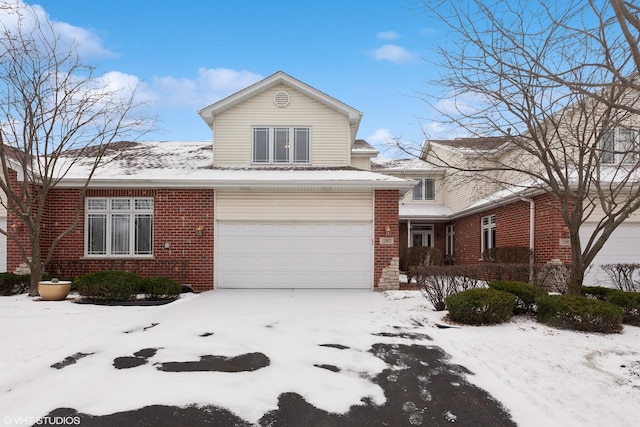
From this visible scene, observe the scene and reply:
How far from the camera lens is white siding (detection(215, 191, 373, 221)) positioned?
1130 centimetres

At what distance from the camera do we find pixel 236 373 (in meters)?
4.35

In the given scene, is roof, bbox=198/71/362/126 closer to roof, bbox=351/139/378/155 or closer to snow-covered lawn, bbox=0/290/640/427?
roof, bbox=351/139/378/155

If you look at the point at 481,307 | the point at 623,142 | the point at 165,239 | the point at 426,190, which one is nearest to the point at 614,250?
the point at 623,142

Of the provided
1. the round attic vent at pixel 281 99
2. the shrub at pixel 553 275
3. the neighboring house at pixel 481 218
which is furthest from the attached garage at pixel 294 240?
the shrub at pixel 553 275

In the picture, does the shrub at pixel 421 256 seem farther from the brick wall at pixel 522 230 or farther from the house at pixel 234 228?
the house at pixel 234 228

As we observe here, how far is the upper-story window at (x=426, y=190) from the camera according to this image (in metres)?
21.2

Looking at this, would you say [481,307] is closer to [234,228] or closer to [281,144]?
[234,228]

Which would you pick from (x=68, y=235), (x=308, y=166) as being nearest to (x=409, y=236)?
(x=308, y=166)

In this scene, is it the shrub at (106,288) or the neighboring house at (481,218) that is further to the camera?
the neighboring house at (481,218)

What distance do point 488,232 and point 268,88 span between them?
11121mm

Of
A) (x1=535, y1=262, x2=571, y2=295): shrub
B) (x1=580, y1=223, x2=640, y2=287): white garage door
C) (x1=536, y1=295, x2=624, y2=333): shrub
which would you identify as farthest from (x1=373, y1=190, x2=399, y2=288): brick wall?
(x1=580, y1=223, x2=640, y2=287): white garage door

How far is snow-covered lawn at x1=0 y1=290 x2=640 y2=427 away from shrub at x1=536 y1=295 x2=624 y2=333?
0.80 ft

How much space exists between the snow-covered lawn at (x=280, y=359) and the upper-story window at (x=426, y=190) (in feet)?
45.3

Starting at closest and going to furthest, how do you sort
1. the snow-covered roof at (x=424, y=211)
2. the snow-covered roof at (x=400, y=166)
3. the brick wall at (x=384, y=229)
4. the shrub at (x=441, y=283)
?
the shrub at (x=441, y=283) < the brick wall at (x=384, y=229) < the snow-covered roof at (x=424, y=211) < the snow-covered roof at (x=400, y=166)
